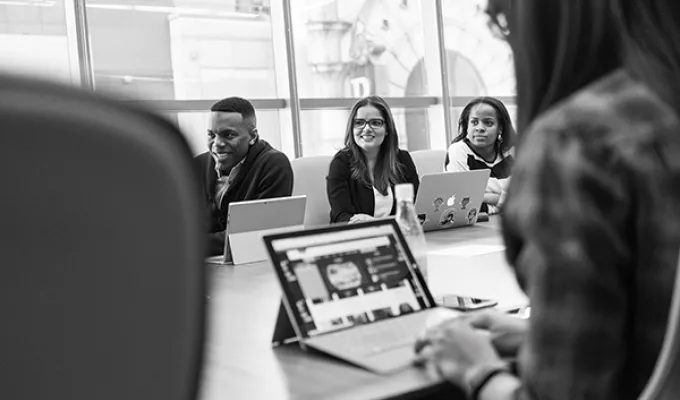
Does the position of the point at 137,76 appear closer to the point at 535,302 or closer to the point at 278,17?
the point at 278,17

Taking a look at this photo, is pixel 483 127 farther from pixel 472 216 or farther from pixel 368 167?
pixel 472 216

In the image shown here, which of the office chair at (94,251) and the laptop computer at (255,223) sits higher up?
the office chair at (94,251)

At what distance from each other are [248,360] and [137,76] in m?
4.52

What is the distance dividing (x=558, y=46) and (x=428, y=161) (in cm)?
376

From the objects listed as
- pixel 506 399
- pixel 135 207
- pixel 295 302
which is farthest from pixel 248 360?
pixel 135 207

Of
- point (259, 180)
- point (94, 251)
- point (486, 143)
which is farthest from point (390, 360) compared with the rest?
point (486, 143)

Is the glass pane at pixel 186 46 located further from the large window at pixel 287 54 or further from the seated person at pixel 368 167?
the seated person at pixel 368 167

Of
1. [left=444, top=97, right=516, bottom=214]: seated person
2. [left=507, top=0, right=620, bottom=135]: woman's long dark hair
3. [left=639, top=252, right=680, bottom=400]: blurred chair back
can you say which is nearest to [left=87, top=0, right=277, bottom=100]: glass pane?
[left=444, top=97, right=516, bottom=214]: seated person

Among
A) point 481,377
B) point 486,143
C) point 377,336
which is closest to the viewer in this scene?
point 481,377

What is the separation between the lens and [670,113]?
3.03ft

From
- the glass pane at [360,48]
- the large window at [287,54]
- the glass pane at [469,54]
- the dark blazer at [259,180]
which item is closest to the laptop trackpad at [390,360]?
the dark blazer at [259,180]

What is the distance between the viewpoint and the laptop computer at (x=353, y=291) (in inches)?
50.7

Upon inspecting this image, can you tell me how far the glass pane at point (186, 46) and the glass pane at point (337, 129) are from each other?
1.47ft

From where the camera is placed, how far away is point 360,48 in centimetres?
666
